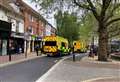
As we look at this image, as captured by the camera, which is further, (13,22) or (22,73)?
(13,22)

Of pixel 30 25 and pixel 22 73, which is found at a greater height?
pixel 30 25

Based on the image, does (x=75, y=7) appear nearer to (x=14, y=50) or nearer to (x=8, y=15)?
(x=8, y=15)

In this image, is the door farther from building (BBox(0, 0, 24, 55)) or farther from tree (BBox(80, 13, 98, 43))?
tree (BBox(80, 13, 98, 43))

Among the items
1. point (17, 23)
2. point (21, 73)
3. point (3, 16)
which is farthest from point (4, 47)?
point (21, 73)

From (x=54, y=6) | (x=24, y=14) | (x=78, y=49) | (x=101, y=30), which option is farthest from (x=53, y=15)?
(x=78, y=49)

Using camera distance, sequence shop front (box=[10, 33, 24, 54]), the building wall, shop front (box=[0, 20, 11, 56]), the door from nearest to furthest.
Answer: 1. shop front (box=[0, 20, 11, 56])
2. the building wall
3. the door
4. shop front (box=[10, 33, 24, 54])

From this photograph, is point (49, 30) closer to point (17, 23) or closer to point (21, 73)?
point (17, 23)

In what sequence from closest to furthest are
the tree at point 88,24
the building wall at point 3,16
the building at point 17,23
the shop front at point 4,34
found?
the tree at point 88,24 < the shop front at point 4,34 < the building wall at point 3,16 < the building at point 17,23

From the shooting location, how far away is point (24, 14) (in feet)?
242

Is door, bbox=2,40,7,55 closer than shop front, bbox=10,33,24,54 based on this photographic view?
Yes

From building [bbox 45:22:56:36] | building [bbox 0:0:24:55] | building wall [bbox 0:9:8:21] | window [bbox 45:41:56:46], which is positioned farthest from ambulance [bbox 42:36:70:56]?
building [bbox 45:22:56:36]

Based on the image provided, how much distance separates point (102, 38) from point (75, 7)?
4.42m

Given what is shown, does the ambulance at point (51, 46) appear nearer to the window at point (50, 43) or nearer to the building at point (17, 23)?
the window at point (50, 43)

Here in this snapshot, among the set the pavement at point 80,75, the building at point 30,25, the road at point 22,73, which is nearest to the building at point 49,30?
the building at point 30,25
